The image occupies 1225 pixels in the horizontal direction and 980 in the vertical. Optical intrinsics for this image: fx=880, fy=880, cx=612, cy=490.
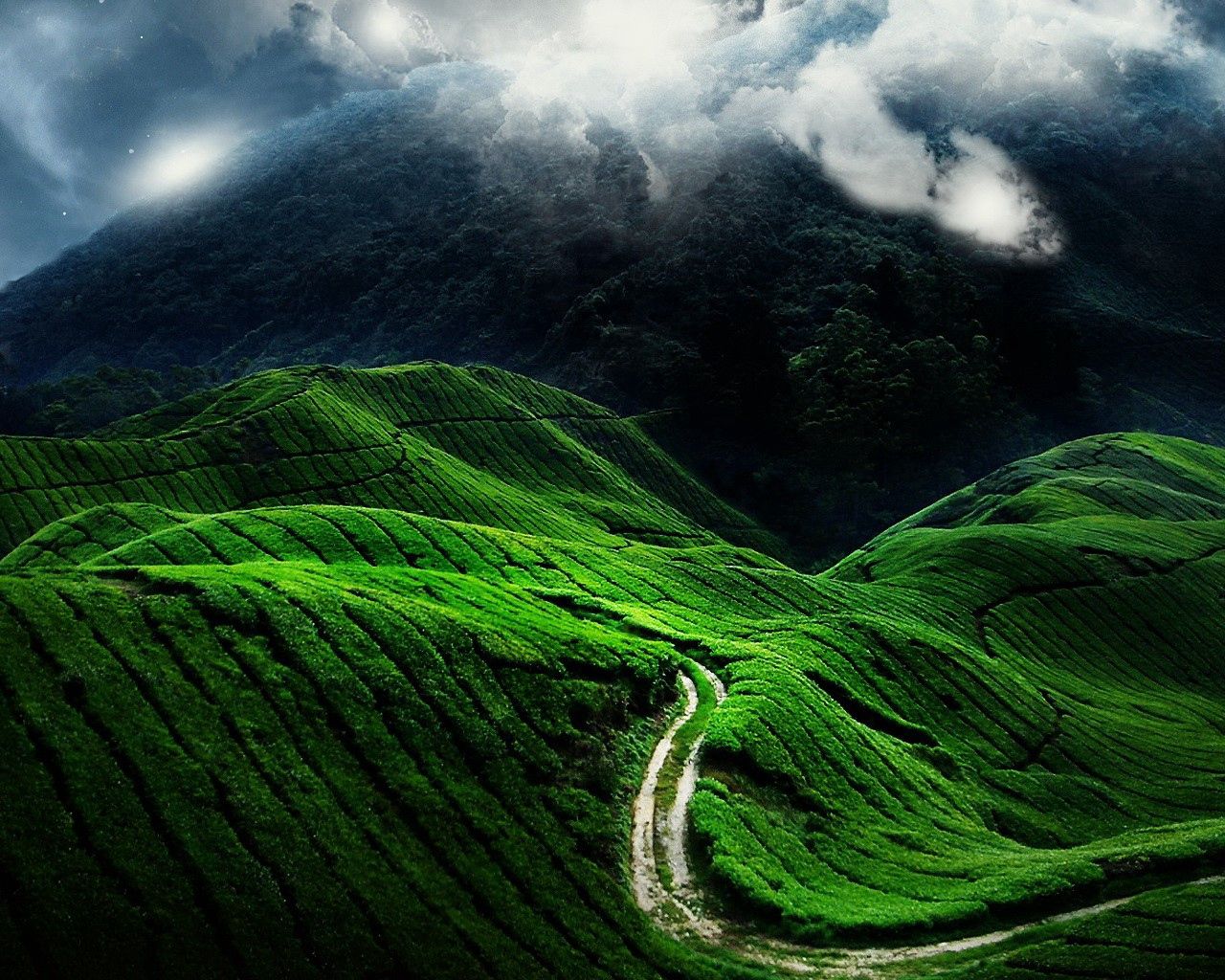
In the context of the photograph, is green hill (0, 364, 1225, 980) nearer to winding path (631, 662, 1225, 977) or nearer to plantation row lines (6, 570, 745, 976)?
plantation row lines (6, 570, 745, 976)

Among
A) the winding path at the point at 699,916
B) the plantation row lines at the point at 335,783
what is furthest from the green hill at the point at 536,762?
the winding path at the point at 699,916

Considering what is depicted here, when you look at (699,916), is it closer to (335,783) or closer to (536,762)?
(536,762)

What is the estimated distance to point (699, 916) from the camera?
2728 centimetres

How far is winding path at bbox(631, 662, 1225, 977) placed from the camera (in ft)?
84.7

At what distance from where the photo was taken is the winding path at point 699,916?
25828 millimetres

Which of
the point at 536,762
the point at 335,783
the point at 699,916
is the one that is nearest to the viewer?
the point at 699,916

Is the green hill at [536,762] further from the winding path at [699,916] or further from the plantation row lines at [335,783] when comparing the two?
the winding path at [699,916]

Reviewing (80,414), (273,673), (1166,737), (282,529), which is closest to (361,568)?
(282,529)

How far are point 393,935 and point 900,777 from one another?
26282 mm

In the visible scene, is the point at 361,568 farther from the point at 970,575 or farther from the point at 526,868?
the point at 970,575

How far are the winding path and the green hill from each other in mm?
263

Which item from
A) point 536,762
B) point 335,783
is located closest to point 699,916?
point 536,762

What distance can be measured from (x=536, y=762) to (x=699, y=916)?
25.7ft

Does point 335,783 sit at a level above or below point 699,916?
above
